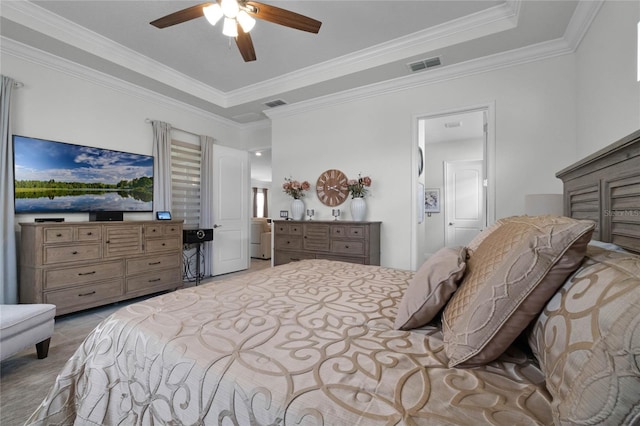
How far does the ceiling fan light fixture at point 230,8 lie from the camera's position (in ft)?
6.61

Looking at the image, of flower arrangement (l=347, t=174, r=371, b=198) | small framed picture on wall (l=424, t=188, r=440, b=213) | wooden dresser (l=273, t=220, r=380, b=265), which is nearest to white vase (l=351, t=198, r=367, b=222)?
flower arrangement (l=347, t=174, r=371, b=198)

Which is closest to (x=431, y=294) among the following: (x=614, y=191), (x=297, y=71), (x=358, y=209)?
(x=614, y=191)

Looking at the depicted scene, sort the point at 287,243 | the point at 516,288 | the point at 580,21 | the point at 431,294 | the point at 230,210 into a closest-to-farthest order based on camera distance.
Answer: the point at 516,288
the point at 431,294
the point at 580,21
the point at 287,243
the point at 230,210

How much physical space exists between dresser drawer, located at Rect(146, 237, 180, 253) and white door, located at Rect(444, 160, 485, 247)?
18.6ft

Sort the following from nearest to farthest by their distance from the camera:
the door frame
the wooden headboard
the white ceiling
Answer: the wooden headboard
the white ceiling
the door frame

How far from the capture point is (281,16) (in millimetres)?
2158

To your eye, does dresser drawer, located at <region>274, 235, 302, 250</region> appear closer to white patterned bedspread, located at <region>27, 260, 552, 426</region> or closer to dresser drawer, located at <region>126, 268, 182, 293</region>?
dresser drawer, located at <region>126, 268, 182, 293</region>

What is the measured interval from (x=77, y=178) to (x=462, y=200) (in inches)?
273

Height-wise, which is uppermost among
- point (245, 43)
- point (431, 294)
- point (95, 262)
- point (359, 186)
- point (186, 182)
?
point (245, 43)

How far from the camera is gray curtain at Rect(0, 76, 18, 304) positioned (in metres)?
2.84

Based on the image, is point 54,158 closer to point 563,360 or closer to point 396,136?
point 396,136

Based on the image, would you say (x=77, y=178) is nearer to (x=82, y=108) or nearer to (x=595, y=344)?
Result: (x=82, y=108)

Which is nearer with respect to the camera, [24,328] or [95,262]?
[24,328]

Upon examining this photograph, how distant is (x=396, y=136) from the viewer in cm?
386
